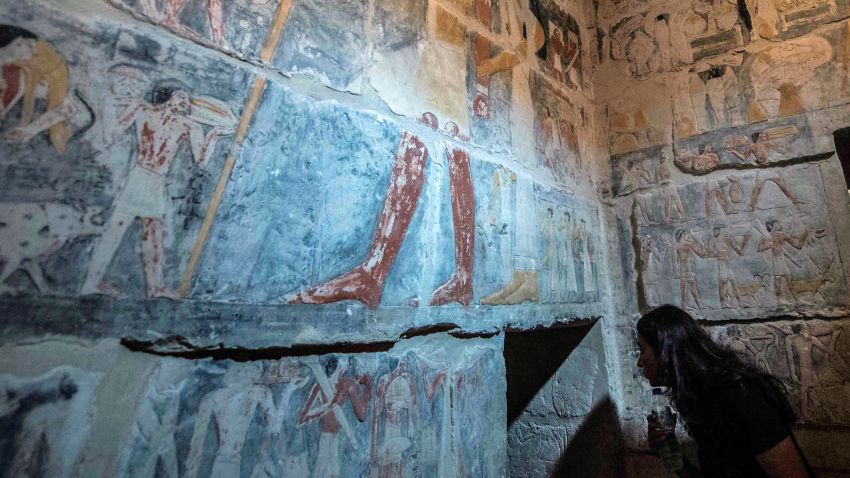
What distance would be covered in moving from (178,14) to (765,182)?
10.6 ft

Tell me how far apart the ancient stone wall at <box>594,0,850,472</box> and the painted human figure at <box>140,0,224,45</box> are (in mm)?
2886

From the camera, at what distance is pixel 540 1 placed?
2.93 metres

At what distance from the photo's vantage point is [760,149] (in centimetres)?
269

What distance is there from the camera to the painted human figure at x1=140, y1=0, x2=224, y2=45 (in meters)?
1.05

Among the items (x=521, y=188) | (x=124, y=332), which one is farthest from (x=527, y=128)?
(x=124, y=332)

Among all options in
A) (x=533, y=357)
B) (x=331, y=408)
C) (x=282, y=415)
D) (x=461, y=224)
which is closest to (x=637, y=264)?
(x=533, y=357)

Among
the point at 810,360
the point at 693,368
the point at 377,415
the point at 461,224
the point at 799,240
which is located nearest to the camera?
the point at 377,415

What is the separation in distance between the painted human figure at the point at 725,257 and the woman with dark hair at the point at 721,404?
1065mm

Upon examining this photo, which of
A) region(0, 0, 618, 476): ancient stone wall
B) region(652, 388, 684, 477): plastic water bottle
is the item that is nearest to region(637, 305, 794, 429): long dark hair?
region(652, 388, 684, 477): plastic water bottle

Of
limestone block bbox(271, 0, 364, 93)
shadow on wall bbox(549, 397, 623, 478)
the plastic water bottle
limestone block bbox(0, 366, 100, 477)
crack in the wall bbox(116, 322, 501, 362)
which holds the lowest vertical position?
shadow on wall bbox(549, 397, 623, 478)

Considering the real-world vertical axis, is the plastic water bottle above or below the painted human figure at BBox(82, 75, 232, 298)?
below

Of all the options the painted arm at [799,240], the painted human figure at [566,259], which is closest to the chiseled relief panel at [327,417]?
the painted human figure at [566,259]

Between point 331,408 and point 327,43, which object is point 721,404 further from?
point 327,43

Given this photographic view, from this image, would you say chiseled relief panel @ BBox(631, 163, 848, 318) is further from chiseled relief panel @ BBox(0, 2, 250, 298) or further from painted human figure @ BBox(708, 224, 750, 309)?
chiseled relief panel @ BBox(0, 2, 250, 298)
